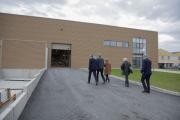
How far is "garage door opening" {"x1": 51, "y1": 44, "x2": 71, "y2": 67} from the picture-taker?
127 ft

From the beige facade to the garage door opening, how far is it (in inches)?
39.7

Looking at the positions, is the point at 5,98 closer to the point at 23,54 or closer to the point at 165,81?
the point at 165,81

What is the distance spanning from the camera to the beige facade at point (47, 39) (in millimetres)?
35406

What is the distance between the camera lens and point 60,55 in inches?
1640

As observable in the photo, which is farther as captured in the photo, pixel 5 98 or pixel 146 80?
pixel 5 98

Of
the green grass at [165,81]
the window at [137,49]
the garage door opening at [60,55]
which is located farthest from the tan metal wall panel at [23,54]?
the green grass at [165,81]

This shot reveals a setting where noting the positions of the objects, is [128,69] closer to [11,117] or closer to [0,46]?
[11,117]

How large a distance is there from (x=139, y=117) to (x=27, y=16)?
34.4m

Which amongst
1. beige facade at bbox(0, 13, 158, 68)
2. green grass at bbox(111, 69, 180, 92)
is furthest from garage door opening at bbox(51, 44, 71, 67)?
green grass at bbox(111, 69, 180, 92)

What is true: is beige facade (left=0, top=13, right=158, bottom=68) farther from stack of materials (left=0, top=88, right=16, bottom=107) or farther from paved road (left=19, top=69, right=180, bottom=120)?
paved road (left=19, top=69, right=180, bottom=120)

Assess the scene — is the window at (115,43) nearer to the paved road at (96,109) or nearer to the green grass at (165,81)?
the green grass at (165,81)

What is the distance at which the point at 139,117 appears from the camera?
607 cm

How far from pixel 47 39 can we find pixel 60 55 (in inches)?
220

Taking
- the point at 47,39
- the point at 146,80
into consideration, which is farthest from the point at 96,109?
the point at 47,39
